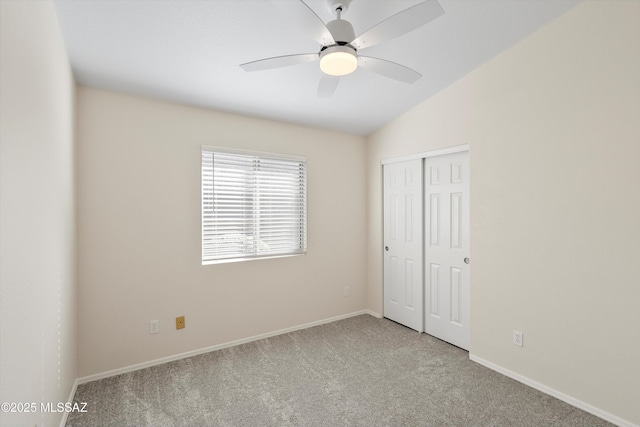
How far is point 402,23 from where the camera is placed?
1592 mm

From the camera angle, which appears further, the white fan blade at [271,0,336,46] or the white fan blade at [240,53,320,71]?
the white fan blade at [240,53,320,71]

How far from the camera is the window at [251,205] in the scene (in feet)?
10.3

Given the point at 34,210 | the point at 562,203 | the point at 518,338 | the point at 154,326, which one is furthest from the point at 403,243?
the point at 34,210

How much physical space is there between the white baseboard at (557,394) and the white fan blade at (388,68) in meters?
2.51

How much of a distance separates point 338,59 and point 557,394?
2.84 metres

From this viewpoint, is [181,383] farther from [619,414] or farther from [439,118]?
[439,118]

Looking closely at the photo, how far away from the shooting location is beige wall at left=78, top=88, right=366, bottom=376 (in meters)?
2.57

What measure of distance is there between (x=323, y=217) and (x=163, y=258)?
1.82m

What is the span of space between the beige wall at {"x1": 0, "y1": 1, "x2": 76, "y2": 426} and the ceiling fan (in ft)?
3.37

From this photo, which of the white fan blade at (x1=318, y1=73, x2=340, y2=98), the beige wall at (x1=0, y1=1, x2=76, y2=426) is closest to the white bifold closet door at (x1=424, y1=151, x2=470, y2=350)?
the white fan blade at (x1=318, y1=73, x2=340, y2=98)

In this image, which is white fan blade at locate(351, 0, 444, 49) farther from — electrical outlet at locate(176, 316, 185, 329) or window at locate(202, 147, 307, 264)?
electrical outlet at locate(176, 316, 185, 329)

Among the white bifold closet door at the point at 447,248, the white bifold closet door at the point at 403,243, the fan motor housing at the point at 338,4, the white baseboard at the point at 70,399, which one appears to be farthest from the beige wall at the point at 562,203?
the white baseboard at the point at 70,399

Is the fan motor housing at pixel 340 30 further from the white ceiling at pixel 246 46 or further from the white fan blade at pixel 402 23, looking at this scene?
the white ceiling at pixel 246 46

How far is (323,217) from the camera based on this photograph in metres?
3.87
